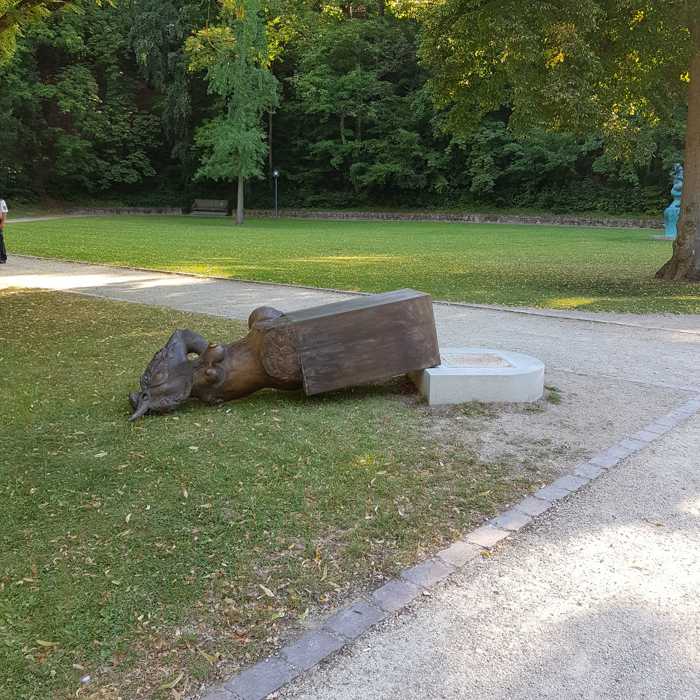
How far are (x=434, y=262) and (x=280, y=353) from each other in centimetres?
1286

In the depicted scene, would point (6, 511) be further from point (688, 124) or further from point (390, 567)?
point (688, 124)

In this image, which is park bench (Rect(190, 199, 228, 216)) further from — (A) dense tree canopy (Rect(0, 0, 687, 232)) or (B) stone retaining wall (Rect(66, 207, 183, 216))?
(A) dense tree canopy (Rect(0, 0, 687, 232))

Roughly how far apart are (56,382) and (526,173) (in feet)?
146

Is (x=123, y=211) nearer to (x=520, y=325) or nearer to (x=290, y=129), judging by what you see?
(x=290, y=129)

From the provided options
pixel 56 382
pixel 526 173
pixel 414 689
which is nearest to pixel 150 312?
pixel 56 382

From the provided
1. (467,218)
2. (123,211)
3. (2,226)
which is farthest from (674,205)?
(123,211)

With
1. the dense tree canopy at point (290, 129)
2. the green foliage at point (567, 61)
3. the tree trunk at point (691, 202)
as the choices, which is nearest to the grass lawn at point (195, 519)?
the green foliage at point (567, 61)

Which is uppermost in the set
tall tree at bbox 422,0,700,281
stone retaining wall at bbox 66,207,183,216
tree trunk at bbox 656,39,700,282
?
tall tree at bbox 422,0,700,281

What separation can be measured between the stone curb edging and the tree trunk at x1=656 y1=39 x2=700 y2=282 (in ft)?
34.9

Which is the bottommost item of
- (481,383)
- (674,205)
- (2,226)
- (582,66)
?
(481,383)

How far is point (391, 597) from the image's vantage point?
2973 millimetres

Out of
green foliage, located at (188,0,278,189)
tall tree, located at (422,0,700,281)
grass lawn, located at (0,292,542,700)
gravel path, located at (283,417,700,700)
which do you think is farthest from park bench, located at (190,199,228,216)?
gravel path, located at (283,417,700,700)

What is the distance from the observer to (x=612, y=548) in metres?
3.41

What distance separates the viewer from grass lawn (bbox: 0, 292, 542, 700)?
8.64 ft
